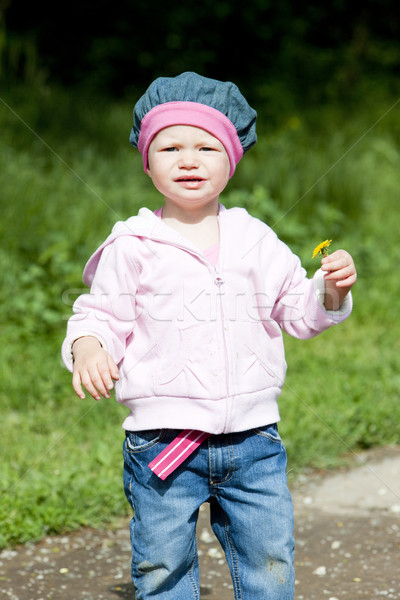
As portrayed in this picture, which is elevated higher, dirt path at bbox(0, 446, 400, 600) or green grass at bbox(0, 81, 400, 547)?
green grass at bbox(0, 81, 400, 547)

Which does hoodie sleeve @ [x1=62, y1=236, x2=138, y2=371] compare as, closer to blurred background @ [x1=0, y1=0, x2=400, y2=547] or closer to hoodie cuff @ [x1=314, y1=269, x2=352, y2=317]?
hoodie cuff @ [x1=314, y1=269, x2=352, y2=317]

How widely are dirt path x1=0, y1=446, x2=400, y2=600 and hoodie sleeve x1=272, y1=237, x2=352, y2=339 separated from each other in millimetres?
1025

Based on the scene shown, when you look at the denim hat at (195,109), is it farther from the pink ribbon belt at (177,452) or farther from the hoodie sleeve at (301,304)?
the pink ribbon belt at (177,452)

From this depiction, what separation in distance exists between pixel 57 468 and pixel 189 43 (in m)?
7.94

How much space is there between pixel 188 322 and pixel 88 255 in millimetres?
3392

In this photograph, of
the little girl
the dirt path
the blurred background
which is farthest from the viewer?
the blurred background

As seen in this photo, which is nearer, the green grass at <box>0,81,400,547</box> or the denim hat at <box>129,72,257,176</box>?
the denim hat at <box>129,72,257,176</box>

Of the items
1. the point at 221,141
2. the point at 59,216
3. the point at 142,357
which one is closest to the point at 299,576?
the point at 142,357

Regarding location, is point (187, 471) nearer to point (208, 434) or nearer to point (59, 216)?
point (208, 434)

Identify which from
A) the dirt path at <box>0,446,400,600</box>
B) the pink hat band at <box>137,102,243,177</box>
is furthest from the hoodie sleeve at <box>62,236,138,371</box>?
the dirt path at <box>0,446,400,600</box>

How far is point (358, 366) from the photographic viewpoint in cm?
457

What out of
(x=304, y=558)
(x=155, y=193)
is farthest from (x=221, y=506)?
(x=155, y=193)

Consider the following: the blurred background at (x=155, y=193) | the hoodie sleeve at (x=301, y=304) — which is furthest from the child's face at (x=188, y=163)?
the blurred background at (x=155, y=193)

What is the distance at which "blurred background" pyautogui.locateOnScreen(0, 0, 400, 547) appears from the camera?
12.4ft
